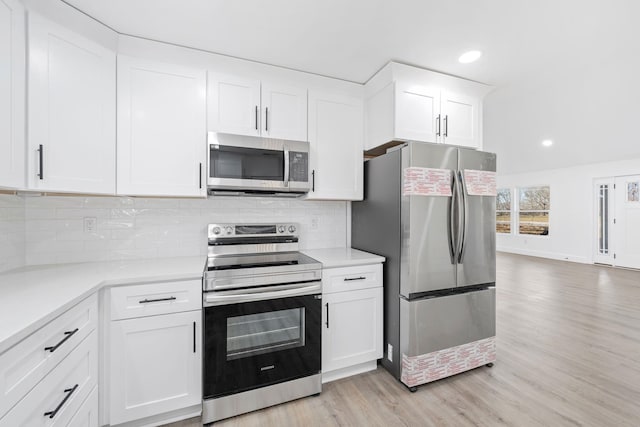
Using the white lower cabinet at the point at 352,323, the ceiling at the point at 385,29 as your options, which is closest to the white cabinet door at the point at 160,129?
the ceiling at the point at 385,29

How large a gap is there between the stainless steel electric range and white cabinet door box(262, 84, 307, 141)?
3.47ft

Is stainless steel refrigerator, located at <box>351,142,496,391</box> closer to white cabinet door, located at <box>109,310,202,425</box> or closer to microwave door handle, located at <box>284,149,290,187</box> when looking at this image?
microwave door handle, located at <box>284,149,290,187</box>

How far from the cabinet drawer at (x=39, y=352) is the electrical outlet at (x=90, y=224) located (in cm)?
87

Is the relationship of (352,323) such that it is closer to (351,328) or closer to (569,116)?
(351,328)

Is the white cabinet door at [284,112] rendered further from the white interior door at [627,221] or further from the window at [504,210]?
the window at [504,210]

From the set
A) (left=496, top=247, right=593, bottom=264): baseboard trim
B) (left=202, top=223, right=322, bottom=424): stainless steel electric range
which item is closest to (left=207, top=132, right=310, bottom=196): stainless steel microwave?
(left=202, top=223, right=322, bottom=424): stainless steel electric range

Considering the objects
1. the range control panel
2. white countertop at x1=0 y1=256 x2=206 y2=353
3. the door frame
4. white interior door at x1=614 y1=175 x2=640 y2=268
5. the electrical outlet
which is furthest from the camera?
the door frame

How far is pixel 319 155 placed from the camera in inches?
95.0

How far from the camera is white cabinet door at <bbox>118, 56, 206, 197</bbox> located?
6.17ft

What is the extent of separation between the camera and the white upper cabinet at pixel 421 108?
90.6 inches

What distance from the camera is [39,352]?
1034 mm

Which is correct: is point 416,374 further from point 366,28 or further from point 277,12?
point 277,12

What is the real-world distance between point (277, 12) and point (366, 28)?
593mm

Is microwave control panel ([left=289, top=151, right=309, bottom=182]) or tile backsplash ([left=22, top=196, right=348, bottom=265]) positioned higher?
microwave control panel ([left=289, top=151, right=309, bottom=182])
